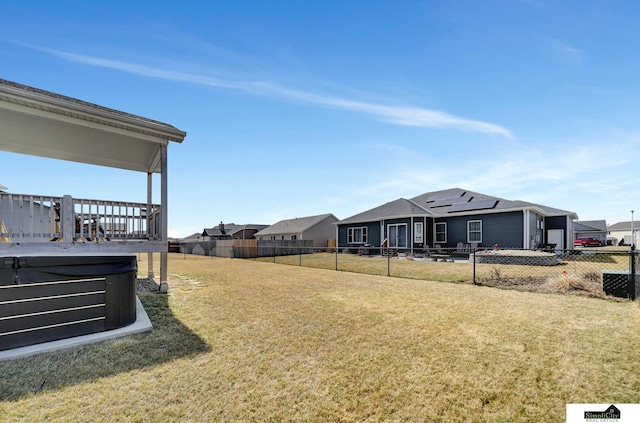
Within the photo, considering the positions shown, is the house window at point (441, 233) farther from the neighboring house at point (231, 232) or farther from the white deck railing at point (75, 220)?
the neighboring house at point (231, 232)

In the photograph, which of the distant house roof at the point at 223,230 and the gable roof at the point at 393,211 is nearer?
the gable roof at the point at 393,211

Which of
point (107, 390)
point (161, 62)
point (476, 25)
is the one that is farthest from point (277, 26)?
point (107, 390)

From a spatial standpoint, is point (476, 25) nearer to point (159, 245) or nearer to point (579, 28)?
point (579, 28)

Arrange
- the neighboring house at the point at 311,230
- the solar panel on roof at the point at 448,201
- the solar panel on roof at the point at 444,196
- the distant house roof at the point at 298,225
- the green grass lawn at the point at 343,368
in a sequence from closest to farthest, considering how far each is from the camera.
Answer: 1. the green grass lawn at the point at 343,368
2. the solar panel on roof at the point at 448,201
3. the solar panel on roof at the point at 444,196
4. the neighboring house at the point at 311,230
5. the distant house roof at the point at 298,225

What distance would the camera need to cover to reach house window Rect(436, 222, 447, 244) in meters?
19.0

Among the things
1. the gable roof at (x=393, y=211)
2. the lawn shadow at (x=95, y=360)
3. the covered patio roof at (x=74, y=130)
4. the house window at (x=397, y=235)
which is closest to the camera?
the lawn shadow at (x=95, y=360)

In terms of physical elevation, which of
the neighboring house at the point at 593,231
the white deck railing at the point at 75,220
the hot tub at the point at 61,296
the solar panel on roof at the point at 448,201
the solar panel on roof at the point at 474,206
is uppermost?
the solar panel on roof at the point at 448,201

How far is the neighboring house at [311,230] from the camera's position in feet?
105

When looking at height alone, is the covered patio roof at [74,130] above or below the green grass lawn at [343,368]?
above

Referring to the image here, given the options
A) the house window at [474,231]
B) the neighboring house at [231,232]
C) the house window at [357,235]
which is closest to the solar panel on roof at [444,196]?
the house window at [474,231]

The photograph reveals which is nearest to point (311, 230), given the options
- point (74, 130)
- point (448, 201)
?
point (448, 201)

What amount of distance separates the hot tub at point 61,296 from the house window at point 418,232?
56.7ft

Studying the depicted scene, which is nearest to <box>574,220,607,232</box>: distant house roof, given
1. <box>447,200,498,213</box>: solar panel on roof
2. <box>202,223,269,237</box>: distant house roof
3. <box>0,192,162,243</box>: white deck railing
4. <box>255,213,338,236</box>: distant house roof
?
<box>447,200,498,213</box>: solar panel on roof

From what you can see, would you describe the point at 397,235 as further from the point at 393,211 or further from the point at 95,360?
the point at 95,360
